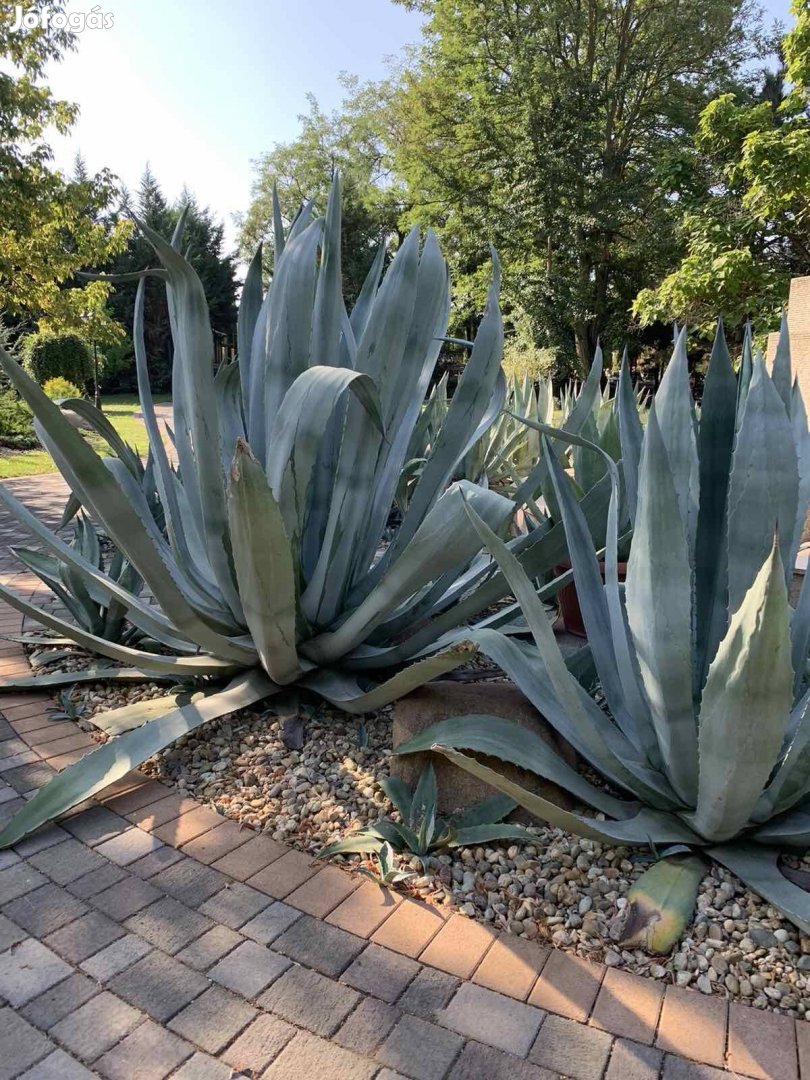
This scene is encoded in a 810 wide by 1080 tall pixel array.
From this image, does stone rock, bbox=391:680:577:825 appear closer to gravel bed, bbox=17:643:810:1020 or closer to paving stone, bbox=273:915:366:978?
gravel bed, bbox=17:643:810:1020

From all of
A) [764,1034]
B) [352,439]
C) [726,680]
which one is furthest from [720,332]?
[764,1034]

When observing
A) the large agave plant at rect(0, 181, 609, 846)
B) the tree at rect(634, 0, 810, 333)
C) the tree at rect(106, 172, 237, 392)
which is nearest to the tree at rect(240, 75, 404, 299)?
the tree at rect(106, 172, 237, 392)

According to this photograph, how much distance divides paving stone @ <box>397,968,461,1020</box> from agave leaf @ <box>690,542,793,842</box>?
0.68 meters

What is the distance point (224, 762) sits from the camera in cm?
223

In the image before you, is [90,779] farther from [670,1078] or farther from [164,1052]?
[670,1078]

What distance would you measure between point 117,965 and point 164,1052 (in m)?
0.25

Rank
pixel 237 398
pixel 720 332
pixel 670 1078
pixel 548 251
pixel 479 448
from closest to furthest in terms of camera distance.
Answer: pixel 670 1078 → pixel 720 332 → pixel 237 398 → pixel 479 448 → pixel 548 251

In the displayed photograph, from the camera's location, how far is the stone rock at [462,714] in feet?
6.48

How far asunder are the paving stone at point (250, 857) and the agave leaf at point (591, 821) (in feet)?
1.64

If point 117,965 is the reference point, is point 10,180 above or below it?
above

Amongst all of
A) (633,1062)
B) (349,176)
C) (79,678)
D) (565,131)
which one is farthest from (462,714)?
(349,176)

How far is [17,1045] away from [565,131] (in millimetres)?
22353

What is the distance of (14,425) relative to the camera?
42.0 ft

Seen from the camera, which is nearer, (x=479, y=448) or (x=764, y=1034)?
(x=764, y=1034)
